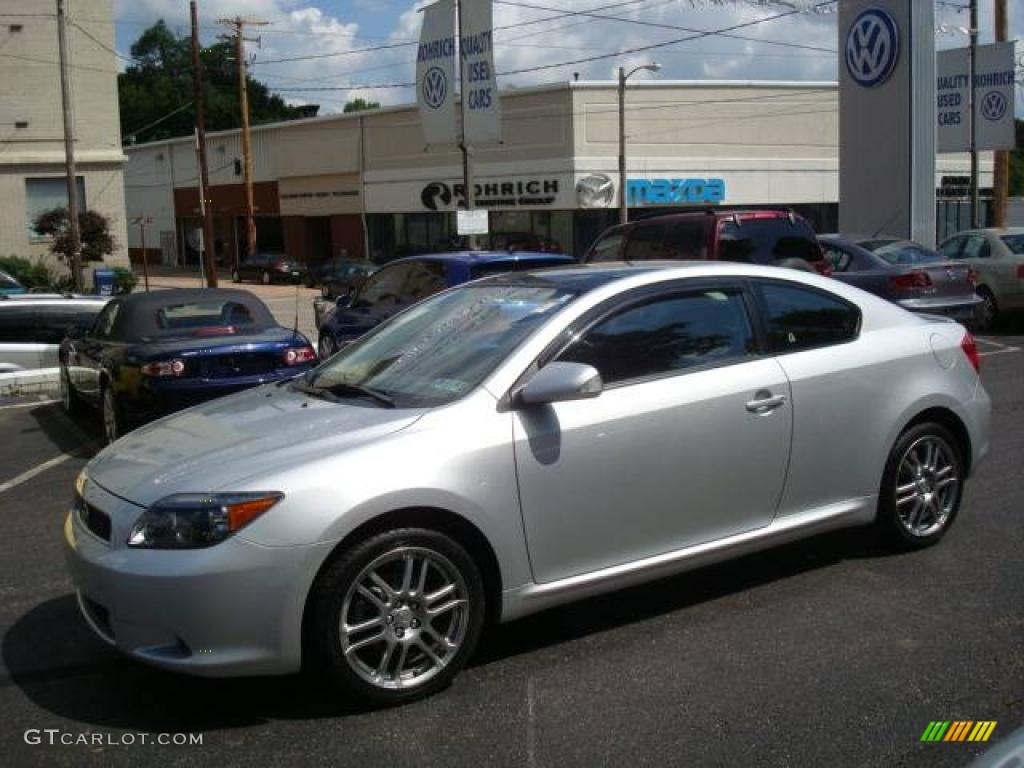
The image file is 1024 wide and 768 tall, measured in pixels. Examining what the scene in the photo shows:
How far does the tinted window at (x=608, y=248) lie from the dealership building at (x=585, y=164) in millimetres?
24239

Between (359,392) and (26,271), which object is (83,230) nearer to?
(26,271)

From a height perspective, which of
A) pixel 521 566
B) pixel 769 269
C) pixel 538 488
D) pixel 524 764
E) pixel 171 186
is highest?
pixel 171 186

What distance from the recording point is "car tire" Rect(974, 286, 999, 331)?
16.6m

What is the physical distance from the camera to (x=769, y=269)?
5.21 m

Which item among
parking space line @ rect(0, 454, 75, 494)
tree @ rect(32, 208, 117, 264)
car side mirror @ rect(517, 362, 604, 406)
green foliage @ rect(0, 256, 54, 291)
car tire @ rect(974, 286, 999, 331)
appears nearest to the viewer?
car side mirror @ rect(517, 362, 604, 406)

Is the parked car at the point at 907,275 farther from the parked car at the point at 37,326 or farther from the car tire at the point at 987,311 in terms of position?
the parked car at the point at 37,326

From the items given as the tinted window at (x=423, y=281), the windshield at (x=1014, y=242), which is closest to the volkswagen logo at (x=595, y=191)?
the windshield at (x=1014, y=242)

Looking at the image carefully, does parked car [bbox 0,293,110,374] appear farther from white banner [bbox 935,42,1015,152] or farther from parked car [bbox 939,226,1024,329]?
white banner [bbox 935,42,1015,152]

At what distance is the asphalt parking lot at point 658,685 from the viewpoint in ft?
11.8

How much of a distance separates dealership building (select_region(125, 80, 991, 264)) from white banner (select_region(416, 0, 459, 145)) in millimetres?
14403

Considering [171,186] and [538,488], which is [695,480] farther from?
[171,186]

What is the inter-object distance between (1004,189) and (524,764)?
2861 centimetres

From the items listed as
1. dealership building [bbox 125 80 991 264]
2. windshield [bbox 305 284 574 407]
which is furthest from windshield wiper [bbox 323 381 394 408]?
dealership building [bbox 125 80 991 264]

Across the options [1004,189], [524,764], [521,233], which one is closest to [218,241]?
[521,233]
